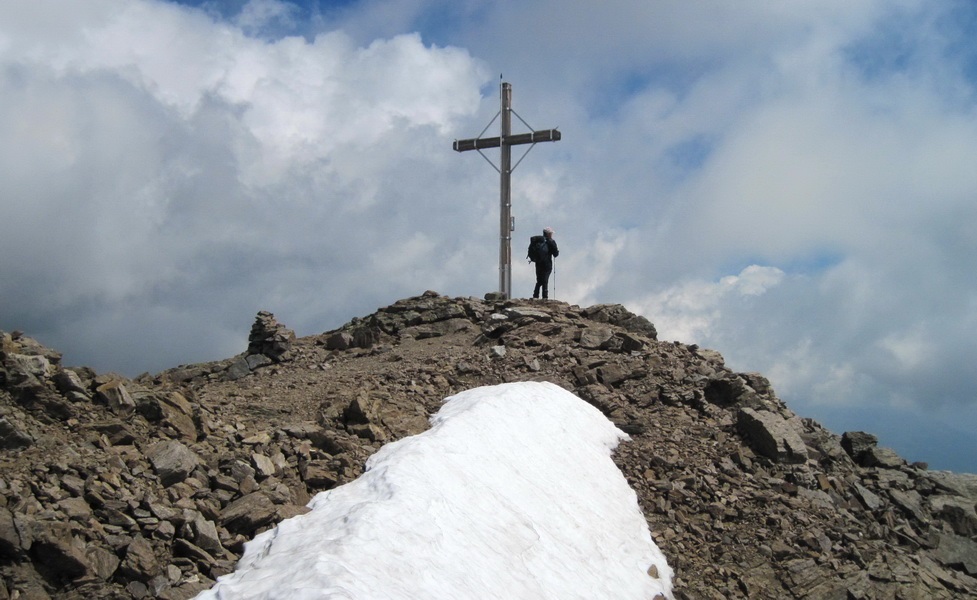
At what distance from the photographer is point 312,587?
26.3 ft

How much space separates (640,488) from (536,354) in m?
6.36

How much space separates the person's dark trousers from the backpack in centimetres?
33

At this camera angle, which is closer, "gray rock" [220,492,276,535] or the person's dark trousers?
"gray rock" [220,492,276,535]

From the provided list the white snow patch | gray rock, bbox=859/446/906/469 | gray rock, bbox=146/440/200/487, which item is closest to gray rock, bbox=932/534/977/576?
gray rock, bbox=859/446/906/469

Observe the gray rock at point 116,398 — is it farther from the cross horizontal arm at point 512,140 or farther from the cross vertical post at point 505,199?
the cross horizontal arm at point 512,140

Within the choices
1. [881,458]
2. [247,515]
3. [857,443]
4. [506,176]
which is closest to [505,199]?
[506,176]

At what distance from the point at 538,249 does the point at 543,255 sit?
0.90 feet

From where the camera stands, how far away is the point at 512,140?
26.8 metres

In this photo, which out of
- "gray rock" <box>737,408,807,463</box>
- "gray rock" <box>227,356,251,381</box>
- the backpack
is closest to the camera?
"gray rock" <box>737,408,807,463</box>

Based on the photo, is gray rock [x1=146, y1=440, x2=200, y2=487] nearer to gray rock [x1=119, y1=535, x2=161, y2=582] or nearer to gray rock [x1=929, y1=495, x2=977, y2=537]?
gray rock [x1=119, y1=535, x2=161, y2=582]

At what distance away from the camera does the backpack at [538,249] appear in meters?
26.1

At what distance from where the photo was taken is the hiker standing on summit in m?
26.1

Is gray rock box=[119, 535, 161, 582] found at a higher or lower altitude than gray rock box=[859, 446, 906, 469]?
lower

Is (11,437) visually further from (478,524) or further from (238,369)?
(238,369)
